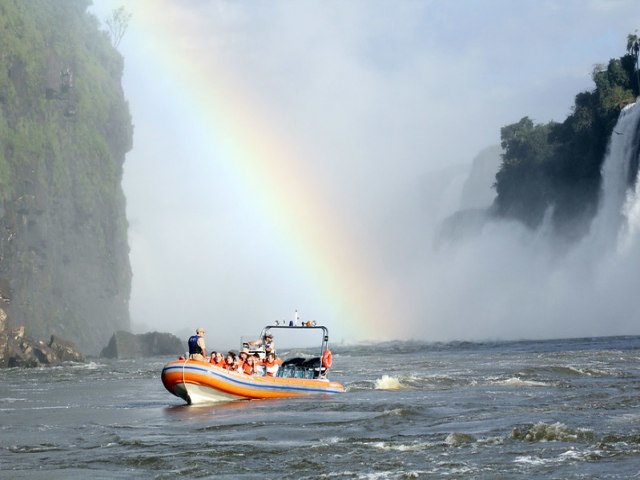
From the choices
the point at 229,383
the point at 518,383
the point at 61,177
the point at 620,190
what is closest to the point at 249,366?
the point at 229,383

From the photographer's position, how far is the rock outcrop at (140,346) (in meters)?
80.6

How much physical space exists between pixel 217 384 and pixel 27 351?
39537 mm

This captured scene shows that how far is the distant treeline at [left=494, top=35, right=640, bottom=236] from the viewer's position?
97.9 m

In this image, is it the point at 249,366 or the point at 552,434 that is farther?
the point at 249,366

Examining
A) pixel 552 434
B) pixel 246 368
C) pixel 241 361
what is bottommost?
pixel 552 434

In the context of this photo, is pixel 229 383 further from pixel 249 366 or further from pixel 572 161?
pixel 572 161

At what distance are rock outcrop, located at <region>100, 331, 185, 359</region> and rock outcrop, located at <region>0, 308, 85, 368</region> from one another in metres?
9.64

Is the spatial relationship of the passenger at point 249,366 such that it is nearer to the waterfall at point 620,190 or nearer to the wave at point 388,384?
the wave at point 388,384

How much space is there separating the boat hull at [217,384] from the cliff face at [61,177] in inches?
1691

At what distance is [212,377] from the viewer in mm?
29906

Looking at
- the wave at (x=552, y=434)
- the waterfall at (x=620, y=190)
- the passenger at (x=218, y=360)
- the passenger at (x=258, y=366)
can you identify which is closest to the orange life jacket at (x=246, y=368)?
the passenger at (x=258, y=366)

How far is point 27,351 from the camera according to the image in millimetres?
66250

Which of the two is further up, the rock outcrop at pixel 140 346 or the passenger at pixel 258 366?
the rock outcrop at pixel 140 346

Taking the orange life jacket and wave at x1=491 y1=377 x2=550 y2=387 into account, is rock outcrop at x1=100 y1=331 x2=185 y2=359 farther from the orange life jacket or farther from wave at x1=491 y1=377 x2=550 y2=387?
the orange life jacket
